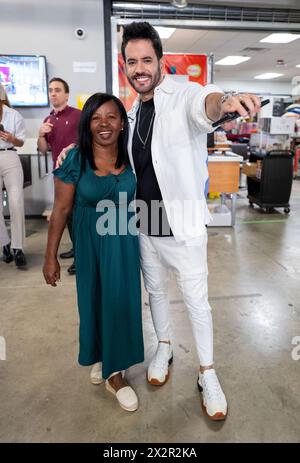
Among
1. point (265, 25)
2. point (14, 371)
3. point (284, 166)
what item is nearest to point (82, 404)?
point (14, 371)

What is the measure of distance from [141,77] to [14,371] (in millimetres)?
1622

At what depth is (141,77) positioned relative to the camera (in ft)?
4.58

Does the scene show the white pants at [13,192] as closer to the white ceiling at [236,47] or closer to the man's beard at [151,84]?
the man's beard at [151,84]

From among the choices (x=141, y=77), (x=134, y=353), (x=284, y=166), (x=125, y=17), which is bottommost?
(x=134, y=353)

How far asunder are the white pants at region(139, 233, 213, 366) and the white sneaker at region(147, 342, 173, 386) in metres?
0.27

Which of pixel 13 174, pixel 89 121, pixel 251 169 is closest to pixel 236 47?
pixel 251 169

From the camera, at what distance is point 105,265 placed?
1.48 metres

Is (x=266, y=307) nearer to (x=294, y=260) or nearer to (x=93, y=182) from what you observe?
(x=294, y=260)

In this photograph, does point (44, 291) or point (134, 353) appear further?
point (44, 291)

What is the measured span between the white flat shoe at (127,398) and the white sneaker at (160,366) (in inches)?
6.0

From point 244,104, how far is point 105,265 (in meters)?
0.83

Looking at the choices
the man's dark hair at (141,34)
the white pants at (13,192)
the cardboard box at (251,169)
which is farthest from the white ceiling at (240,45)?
the man's dark hair at (141,34)

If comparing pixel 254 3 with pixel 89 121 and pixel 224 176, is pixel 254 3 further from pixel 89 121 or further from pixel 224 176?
pixel 89 121

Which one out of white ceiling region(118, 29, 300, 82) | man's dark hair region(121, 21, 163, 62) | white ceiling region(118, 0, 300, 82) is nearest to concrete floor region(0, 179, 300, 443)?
man's dark hair region(121, 21, 163, 62)
